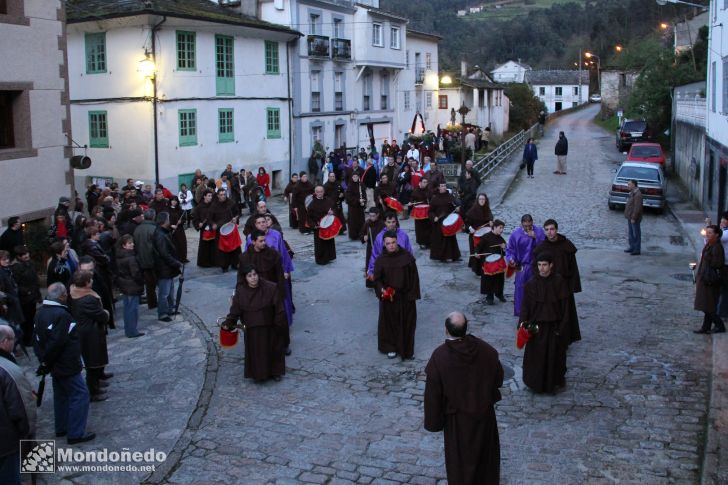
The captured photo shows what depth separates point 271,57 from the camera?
32875mm

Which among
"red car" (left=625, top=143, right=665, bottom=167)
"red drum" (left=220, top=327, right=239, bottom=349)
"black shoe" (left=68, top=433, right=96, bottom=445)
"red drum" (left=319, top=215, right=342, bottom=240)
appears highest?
"red car" (left=625, top=143, right=665, bottom=167)

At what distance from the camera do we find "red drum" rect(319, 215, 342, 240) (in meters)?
16.6

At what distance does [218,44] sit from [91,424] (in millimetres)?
22865

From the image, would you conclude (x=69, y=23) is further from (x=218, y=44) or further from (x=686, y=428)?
(x=686, y=428)

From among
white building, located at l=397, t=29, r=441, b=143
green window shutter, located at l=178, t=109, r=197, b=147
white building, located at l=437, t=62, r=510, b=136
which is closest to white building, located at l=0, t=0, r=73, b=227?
green window shutter, located at l=178, t=109, r=197, b=147

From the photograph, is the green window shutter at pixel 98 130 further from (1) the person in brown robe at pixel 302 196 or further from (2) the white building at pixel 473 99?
(2) the white building at pixel 473 99

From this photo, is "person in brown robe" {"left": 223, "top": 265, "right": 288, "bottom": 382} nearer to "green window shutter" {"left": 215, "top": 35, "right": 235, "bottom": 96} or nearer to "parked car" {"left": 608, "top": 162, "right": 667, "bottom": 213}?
"parked car" {"left": 608, "top": 162, "right": 667, "bottom": 213}

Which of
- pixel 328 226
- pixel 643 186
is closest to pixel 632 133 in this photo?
pixel 643 186

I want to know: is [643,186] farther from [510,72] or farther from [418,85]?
[510,72]

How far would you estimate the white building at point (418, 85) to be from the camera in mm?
45622

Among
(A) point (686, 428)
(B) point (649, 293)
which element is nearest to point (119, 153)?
(B) point (649, 293)

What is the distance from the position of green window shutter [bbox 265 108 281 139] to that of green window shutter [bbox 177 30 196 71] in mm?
5257

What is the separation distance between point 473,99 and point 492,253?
3992 cm

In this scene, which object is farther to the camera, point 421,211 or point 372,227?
point 421,211
